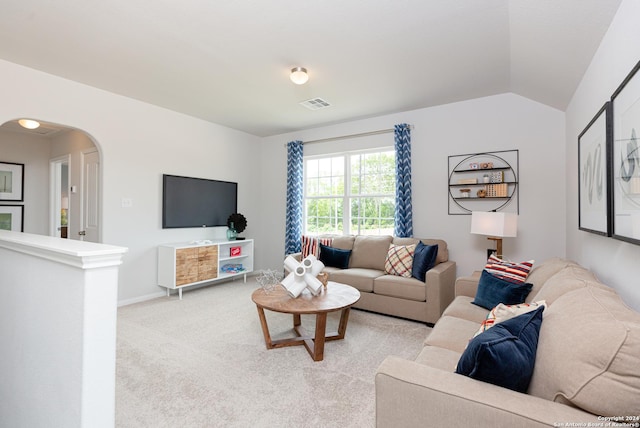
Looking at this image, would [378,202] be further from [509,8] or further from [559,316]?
[559,316]

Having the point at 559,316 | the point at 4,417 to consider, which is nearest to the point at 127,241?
the point at 4,417

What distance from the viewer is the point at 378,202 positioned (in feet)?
15.5

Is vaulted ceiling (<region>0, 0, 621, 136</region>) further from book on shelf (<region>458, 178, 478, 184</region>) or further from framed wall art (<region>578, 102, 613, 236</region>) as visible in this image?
book on shelf (<region>458, 178, 478, 184</region>)

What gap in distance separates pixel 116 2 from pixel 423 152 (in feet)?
12.0

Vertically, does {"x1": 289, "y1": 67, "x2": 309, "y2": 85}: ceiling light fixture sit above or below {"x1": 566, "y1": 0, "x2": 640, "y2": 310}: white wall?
above

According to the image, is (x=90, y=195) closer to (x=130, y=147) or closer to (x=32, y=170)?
(x=130, y=147)

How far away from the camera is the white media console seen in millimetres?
4125

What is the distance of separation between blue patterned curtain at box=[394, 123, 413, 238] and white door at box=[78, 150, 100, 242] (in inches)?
164

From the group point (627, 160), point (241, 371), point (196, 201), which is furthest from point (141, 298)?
point (627, 160)

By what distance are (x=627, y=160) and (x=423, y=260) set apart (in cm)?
223

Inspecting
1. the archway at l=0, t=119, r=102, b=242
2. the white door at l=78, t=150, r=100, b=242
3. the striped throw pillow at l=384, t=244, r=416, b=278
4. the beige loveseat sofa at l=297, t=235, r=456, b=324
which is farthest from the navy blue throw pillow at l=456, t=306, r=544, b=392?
the archway at l=0, t=119, r=102, b=242

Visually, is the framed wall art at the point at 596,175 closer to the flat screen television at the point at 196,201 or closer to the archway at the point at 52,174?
the flat screen television at the point at 196,201

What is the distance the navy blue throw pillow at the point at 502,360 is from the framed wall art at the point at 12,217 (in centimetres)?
651

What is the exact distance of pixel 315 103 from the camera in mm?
4039
